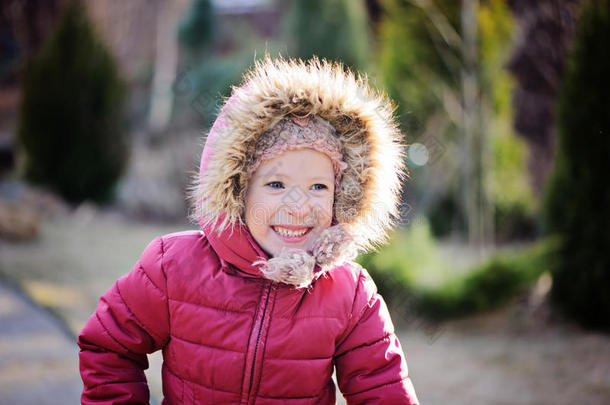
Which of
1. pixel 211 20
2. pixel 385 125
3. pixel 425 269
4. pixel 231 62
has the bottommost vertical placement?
pixel 425 269

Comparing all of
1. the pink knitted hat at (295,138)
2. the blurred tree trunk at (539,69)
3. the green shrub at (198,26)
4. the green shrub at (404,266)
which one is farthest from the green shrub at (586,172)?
the green shrub at (198,26)

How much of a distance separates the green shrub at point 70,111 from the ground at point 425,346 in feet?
7.27

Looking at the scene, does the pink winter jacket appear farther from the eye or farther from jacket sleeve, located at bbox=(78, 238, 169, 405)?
the eye

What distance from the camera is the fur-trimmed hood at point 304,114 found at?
1.52 meters

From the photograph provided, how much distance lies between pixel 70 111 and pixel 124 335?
24.0 ft

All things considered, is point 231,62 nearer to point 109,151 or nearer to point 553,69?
point 109,151

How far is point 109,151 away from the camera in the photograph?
834 cm

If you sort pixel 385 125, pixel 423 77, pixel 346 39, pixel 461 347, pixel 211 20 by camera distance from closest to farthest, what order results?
1. pixel 385 125
2. pixel 461 347
3. pixel 423 77
4. pixel 346 39
5. pixel 211 20

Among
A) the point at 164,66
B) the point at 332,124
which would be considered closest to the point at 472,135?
the point at 332,124

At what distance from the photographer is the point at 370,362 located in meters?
1.51

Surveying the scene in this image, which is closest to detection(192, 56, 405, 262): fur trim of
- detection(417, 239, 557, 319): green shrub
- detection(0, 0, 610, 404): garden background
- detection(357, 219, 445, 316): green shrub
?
detection(0, 0, 610, 404): garden background

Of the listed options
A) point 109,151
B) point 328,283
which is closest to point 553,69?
point 109,151

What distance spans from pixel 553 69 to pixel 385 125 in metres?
7.57

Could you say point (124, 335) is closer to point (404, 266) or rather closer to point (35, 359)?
point (35, 359)
